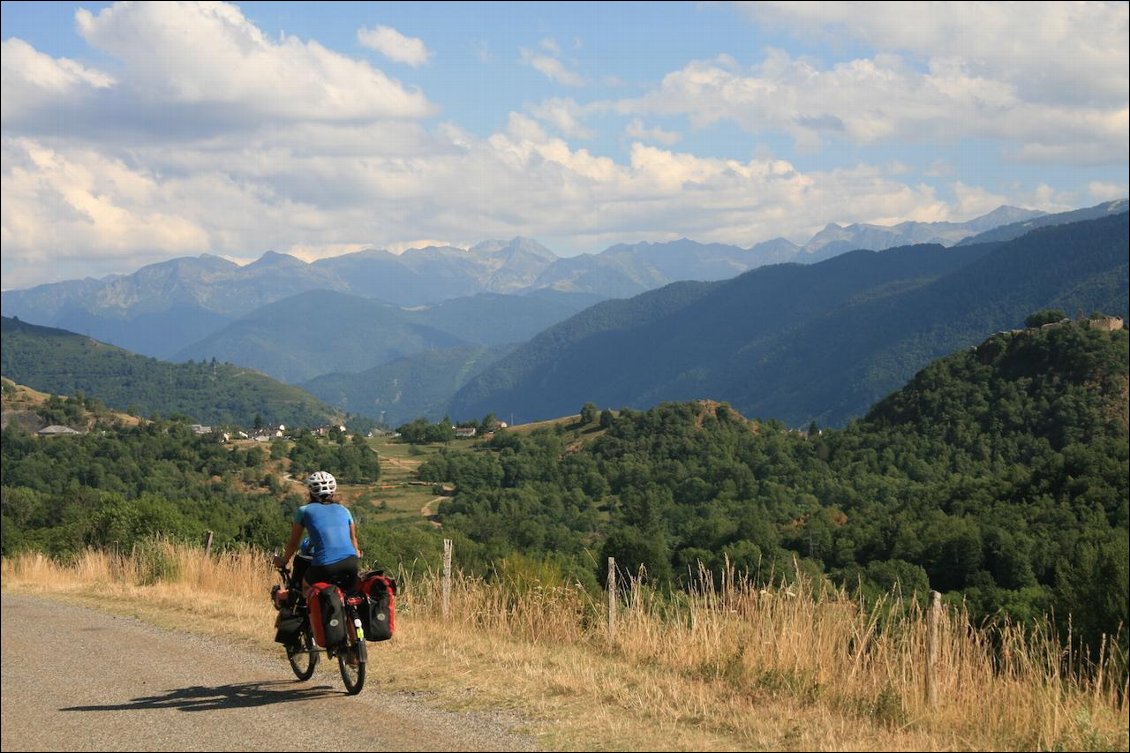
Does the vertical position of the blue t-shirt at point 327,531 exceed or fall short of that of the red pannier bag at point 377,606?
it exceeds it

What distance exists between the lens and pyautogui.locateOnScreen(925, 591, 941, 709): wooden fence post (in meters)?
8.33

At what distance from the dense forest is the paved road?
34274 millimetres

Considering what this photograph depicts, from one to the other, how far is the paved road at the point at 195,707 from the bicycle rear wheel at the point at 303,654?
4.9 inches

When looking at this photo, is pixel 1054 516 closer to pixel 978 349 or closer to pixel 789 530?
pixel 789 530

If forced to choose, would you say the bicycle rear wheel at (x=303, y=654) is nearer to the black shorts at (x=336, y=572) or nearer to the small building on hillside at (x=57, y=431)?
the black shorts at (x=336, y=572)

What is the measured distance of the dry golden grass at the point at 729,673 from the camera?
7.61 m

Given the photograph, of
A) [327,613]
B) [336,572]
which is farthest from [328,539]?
[327,613]

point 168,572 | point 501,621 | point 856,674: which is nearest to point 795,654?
point 856,674

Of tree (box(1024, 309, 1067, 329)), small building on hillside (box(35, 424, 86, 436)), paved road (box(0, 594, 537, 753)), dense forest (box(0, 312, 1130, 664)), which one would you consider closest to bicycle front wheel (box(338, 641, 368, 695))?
paved road (box(0, 594, 537, 753))

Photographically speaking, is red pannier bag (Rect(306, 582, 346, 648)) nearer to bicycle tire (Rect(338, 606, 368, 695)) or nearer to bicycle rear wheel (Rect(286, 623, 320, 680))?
bicycle tire (Rect(338, 606, 368, 695))

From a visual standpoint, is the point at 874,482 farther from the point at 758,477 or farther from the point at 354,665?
the point at 354,665

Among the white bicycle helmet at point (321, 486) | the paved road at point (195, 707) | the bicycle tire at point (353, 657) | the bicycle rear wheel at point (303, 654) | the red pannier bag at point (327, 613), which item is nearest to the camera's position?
the paved road at point (195, 707)

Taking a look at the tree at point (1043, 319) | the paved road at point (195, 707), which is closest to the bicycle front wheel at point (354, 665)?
the paved road at point (195, 707)

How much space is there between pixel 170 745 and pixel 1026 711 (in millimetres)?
6048
